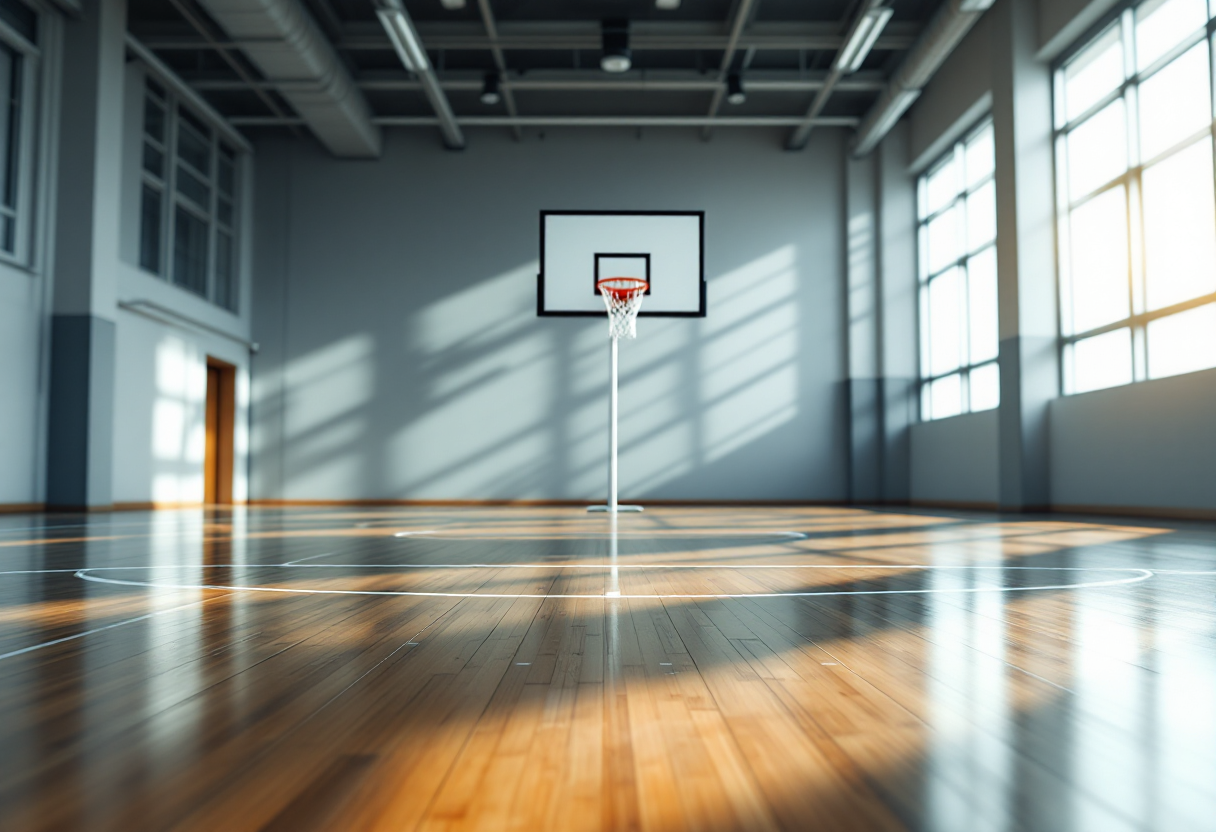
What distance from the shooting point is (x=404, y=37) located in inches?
406

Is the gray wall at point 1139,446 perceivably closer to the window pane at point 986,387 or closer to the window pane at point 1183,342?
the window pane at point 1183,342

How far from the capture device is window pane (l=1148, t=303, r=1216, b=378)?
793cm

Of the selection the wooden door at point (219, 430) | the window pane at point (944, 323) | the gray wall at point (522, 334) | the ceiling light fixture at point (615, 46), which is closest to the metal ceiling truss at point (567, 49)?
the ceiling light fixture at point (615, 46)

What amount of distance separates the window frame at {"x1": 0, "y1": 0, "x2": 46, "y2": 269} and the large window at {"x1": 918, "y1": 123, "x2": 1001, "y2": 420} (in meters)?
11.0

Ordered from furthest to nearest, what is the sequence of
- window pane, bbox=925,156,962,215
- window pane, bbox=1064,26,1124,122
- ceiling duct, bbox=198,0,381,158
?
window pane, bbox=925,156,962,215 → ceiling duct, bbox=198,0,381,158 → window pane, bbox=1064,26,1124,122

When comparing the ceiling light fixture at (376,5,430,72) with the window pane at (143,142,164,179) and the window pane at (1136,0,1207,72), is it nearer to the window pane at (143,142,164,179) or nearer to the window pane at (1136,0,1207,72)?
the window pane at (143,142,164,179)

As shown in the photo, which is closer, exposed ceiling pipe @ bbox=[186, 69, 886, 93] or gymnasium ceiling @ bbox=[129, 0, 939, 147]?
gymnasium ceiling @ bbox=[129, 0, 939, 147]

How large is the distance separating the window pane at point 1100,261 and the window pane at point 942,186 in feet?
9.83

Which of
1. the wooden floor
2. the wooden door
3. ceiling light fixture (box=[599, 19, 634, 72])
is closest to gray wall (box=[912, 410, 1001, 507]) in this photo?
ceiling light fixture (box=[599, 19, 634, 72])

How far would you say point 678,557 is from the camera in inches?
179

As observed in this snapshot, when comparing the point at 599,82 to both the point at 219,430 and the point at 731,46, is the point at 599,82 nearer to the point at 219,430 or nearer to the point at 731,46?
the point at 731,46

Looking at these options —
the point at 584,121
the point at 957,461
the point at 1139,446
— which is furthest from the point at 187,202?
the point at 1139,446

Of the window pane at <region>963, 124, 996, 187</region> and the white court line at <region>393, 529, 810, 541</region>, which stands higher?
the window pane at <region>963, 124, 996, 187</region>

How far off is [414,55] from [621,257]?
4.25 metres
